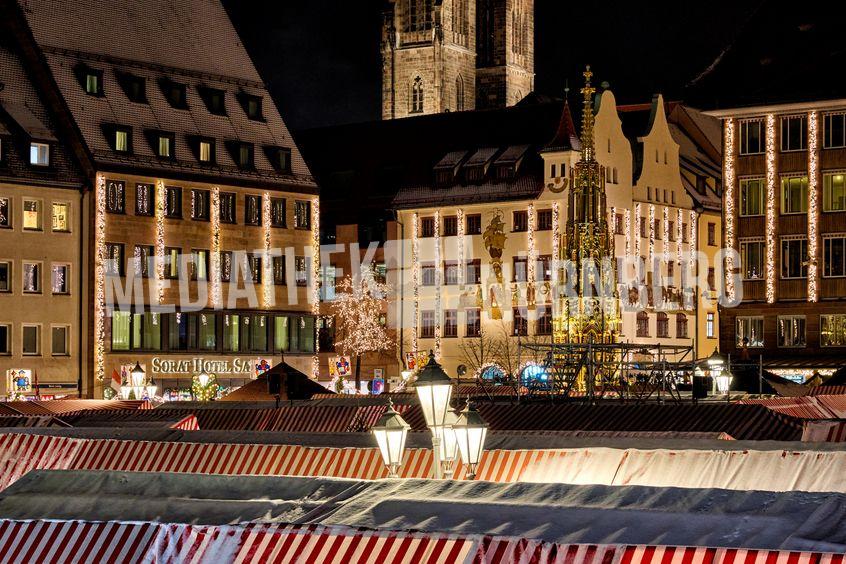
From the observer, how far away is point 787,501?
49.5 ft

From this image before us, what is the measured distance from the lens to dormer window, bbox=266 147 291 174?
3506 inches

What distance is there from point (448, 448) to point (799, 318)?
6015 cm

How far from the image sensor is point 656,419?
40.1 meters

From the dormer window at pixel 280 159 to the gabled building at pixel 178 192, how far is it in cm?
7

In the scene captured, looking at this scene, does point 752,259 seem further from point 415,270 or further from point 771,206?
point 415,270

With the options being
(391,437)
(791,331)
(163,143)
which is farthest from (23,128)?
(391,437)

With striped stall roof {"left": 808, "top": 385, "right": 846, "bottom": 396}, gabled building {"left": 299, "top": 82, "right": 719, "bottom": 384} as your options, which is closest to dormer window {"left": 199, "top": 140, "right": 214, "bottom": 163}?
gabled building {"left": 299, "top": 82, "right": 719, "bottom": 384}

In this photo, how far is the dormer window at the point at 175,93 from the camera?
8531 centimetres

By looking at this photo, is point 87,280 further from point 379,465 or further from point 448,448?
point 448,448

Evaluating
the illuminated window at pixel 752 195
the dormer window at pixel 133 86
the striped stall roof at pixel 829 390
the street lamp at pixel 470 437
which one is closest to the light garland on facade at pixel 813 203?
the illuminated window at pixel 752 195

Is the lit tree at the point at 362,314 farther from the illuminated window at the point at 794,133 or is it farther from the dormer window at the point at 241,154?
the illuminated window at the point at 794,133

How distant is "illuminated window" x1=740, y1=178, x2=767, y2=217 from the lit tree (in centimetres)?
2789

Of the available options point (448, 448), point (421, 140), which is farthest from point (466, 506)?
point (421, 140)

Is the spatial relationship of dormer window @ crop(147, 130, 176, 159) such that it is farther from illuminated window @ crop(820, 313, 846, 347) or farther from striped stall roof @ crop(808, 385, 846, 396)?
striped stall roof @ crop(808, 385, 846, 396)
